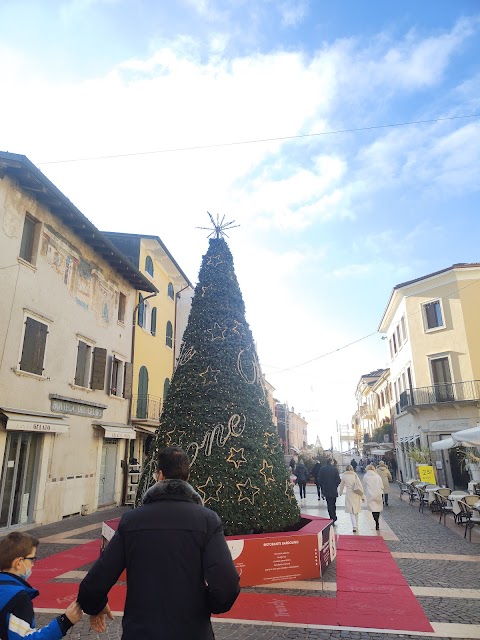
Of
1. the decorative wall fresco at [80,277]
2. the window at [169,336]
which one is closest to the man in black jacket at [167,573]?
the decorative wall fresco at [80,277]

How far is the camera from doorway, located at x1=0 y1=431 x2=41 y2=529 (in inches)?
450

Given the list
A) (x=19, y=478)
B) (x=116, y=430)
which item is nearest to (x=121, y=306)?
(x=116, y=430)

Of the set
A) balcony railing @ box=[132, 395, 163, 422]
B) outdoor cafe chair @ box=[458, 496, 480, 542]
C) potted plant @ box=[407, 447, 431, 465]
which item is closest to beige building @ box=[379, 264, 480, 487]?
potted plant @ box=[407, 447, 431, 465]

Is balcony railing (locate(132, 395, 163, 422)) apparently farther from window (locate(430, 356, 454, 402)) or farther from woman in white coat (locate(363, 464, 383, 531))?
window (locate(430, 356, 454, 402))

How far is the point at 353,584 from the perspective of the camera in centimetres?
619

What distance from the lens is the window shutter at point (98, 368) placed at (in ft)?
52.5

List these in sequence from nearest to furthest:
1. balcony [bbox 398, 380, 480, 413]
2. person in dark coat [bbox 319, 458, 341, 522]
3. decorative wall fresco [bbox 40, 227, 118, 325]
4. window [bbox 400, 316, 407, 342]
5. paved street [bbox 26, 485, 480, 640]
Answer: paved street [bbox 26, 485, 480, 640], person in dark coat [bbox 319, 458, 341, 522], decorative wall fresco [bbox 40, 227, 118, 325], balcony [bbox 398, 380, 480, 413], window [bbox 400, 316, 407, 342]

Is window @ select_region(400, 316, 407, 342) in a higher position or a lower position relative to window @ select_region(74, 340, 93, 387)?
higher

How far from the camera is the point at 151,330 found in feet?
74.1

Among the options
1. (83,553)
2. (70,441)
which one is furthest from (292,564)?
(70,441)

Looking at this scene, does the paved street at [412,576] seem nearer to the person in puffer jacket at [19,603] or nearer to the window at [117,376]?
the person in puffer jacket at [19,603]

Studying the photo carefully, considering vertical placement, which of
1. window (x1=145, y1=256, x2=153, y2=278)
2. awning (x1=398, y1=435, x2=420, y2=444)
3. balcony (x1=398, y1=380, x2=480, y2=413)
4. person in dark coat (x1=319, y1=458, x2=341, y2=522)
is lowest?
person in dark coat (x1=319, y1=458, x2=341, y2=522)

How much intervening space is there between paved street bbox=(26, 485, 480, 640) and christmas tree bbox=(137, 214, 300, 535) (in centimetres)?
114

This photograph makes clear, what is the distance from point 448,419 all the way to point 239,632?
2156 centimetres
